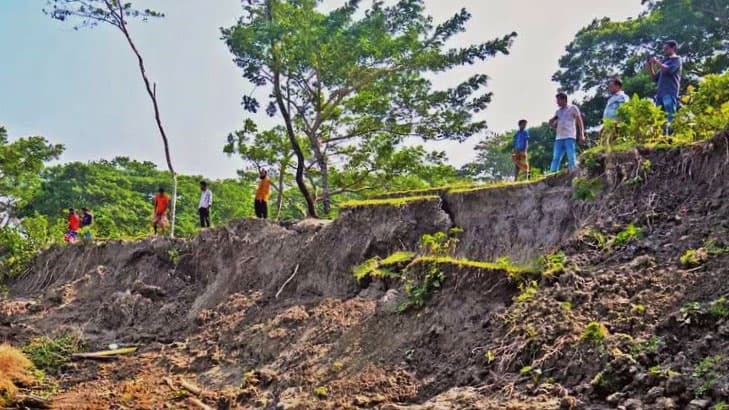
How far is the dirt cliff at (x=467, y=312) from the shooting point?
5.22 metres

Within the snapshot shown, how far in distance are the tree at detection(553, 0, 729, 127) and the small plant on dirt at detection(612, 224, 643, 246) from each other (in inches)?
447

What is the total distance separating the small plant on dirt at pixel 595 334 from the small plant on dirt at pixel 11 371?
7283 millimetres

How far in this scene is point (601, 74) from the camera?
18797mm

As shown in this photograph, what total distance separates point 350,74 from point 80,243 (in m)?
6.94

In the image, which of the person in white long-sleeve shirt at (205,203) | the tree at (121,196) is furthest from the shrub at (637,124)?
the tree at (121,196)

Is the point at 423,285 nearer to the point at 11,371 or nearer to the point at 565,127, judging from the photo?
the point at 565,127

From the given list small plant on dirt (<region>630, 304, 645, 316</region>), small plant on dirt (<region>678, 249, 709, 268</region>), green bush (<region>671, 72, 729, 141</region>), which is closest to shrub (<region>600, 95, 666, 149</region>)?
green bush (<region>671, 72, 729, 141</region>)

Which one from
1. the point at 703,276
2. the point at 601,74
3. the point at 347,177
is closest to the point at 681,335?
the point at 703,276

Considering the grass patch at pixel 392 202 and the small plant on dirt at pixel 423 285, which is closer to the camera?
the small plant on dirt at pixel 423 285

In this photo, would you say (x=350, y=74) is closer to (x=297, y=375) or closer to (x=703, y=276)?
(x=297, y=375)

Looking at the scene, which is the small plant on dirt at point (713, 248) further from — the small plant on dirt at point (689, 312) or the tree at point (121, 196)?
the tree at point (121, 196)

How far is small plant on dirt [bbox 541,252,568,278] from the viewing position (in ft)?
21.2

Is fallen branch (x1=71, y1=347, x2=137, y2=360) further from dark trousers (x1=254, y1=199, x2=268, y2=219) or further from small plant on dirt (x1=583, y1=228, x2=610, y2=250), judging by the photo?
small plant on dirt (x1=583, y1=228, x2=610, y2=250)

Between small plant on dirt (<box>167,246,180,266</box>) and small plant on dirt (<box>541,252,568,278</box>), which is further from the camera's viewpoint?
small plant on dirt (<box>167,246,180,266</box>)
